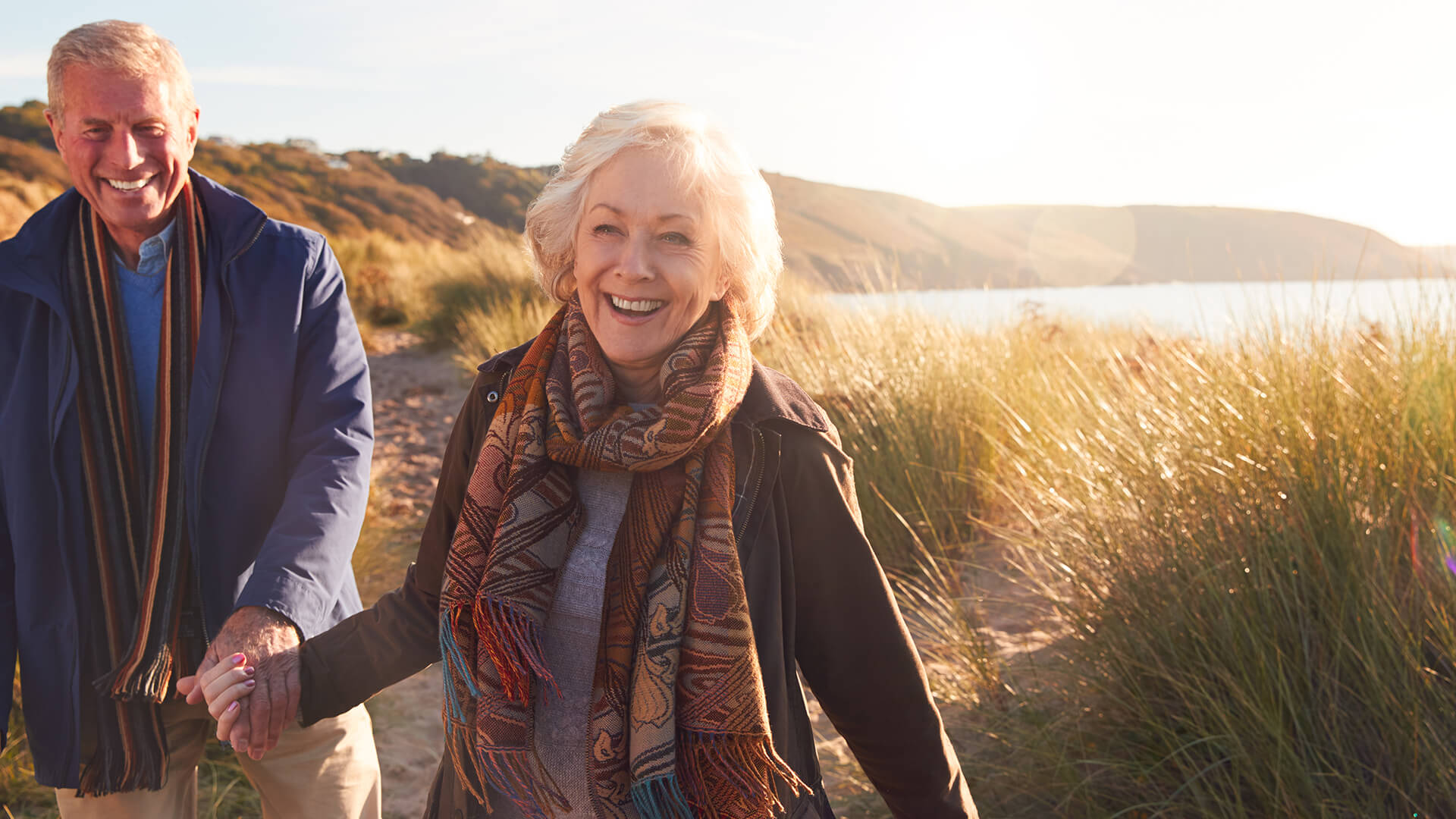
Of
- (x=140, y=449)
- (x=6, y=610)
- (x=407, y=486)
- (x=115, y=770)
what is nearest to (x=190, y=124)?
(x=140, y=449)

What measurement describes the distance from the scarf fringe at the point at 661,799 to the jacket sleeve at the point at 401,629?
20.1 inches

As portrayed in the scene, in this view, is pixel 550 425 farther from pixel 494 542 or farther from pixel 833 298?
pixel 833 298

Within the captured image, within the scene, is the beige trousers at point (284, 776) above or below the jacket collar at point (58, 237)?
below

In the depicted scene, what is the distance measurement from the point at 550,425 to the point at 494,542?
0.24 metres

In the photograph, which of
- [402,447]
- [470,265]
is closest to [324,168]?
[470,265]

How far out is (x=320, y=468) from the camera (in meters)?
1.92

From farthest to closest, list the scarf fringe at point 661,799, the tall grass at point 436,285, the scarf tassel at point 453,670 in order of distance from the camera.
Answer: the tall grass at point 436,285 → the scarf tassel at point 453,670 → the scarf fringe at point 661,799

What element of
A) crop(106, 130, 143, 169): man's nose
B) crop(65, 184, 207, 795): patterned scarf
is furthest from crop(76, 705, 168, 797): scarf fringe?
crop(106, 130, 143, 169): man's nose

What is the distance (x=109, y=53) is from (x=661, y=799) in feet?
6.17

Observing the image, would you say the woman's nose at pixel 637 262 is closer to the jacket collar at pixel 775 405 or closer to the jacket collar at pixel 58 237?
the jacket collar at pixel 775 405

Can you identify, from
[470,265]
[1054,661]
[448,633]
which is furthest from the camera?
[470,265]

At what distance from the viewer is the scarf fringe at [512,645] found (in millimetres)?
1395

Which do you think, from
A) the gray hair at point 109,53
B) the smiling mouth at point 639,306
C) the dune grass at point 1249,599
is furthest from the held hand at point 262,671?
the dune grass at point 1249,599

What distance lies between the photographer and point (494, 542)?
145cm
